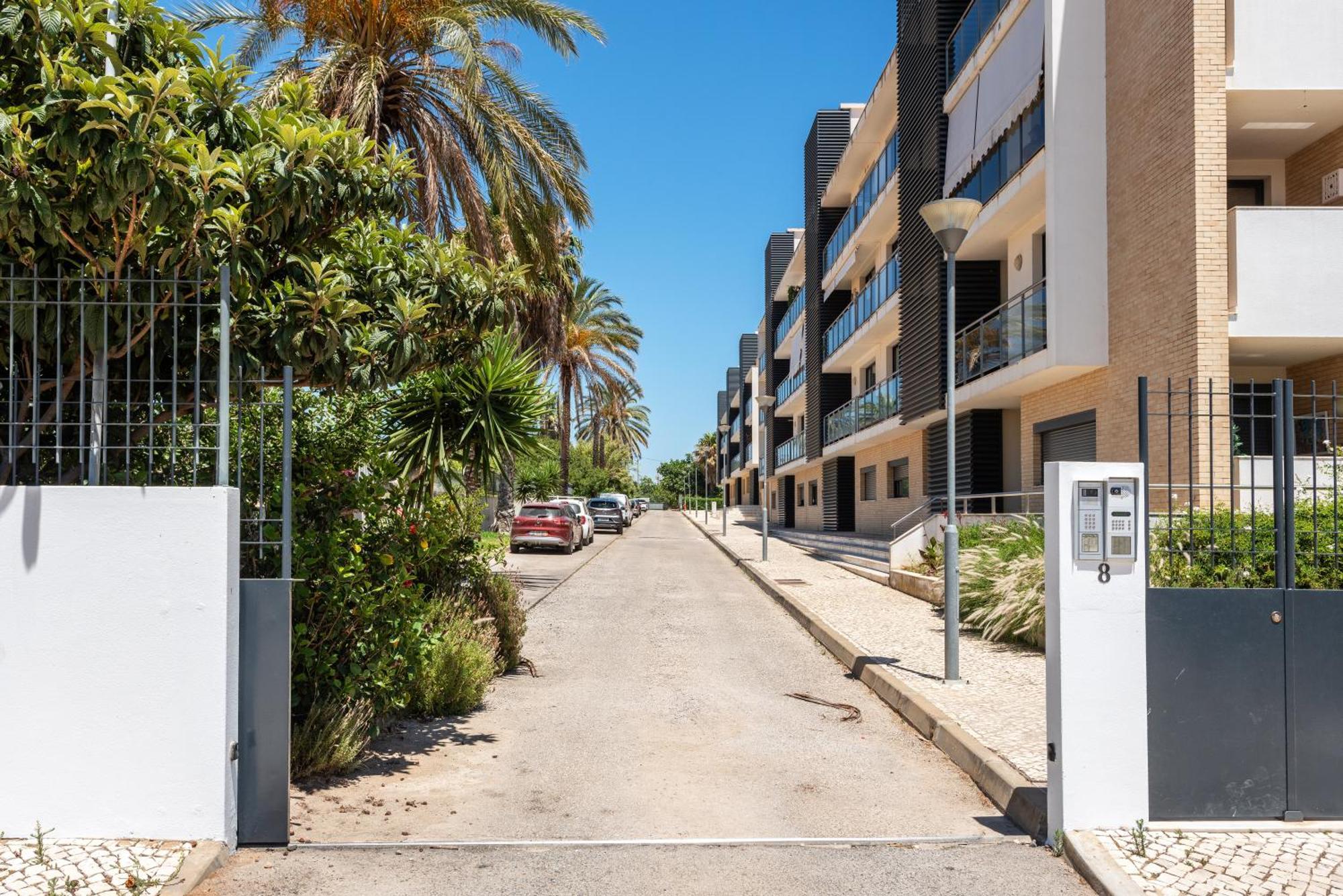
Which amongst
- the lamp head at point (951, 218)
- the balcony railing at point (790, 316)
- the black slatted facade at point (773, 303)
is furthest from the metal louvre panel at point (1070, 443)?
the black slatted facade at point (773, 303)

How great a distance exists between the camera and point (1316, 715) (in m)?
5.13

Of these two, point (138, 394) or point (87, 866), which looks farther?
point (138, 394)

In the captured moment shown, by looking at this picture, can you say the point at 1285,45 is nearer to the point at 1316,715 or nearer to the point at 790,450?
the point at 1316,715

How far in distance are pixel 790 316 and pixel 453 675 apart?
1511 inches

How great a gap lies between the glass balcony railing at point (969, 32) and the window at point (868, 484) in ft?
44.8

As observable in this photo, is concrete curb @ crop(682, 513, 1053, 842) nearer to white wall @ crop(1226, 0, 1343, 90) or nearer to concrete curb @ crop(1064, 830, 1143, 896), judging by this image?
concrete curb @ crop(1064, 830, 1143, 896)

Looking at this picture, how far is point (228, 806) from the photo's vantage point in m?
4.88

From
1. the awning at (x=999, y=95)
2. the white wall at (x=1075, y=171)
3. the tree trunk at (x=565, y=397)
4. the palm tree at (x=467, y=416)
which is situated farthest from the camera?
the tree trunk at (x=565, y=397)

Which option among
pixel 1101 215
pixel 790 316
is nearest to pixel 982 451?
pixel 1101 215

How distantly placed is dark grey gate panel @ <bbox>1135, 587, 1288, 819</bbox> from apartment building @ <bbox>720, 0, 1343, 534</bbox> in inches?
78.2

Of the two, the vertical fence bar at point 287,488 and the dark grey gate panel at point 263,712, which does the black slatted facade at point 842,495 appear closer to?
the vertical fence bar at point 287,488

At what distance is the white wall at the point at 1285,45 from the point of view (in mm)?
12875

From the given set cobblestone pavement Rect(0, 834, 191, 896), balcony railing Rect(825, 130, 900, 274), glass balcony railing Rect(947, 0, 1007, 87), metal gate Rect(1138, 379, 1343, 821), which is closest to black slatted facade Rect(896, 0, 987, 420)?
glass balcony railing Rect(947, 0, 1007, 87)

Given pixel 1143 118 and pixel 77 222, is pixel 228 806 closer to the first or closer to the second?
pixel 77 222
